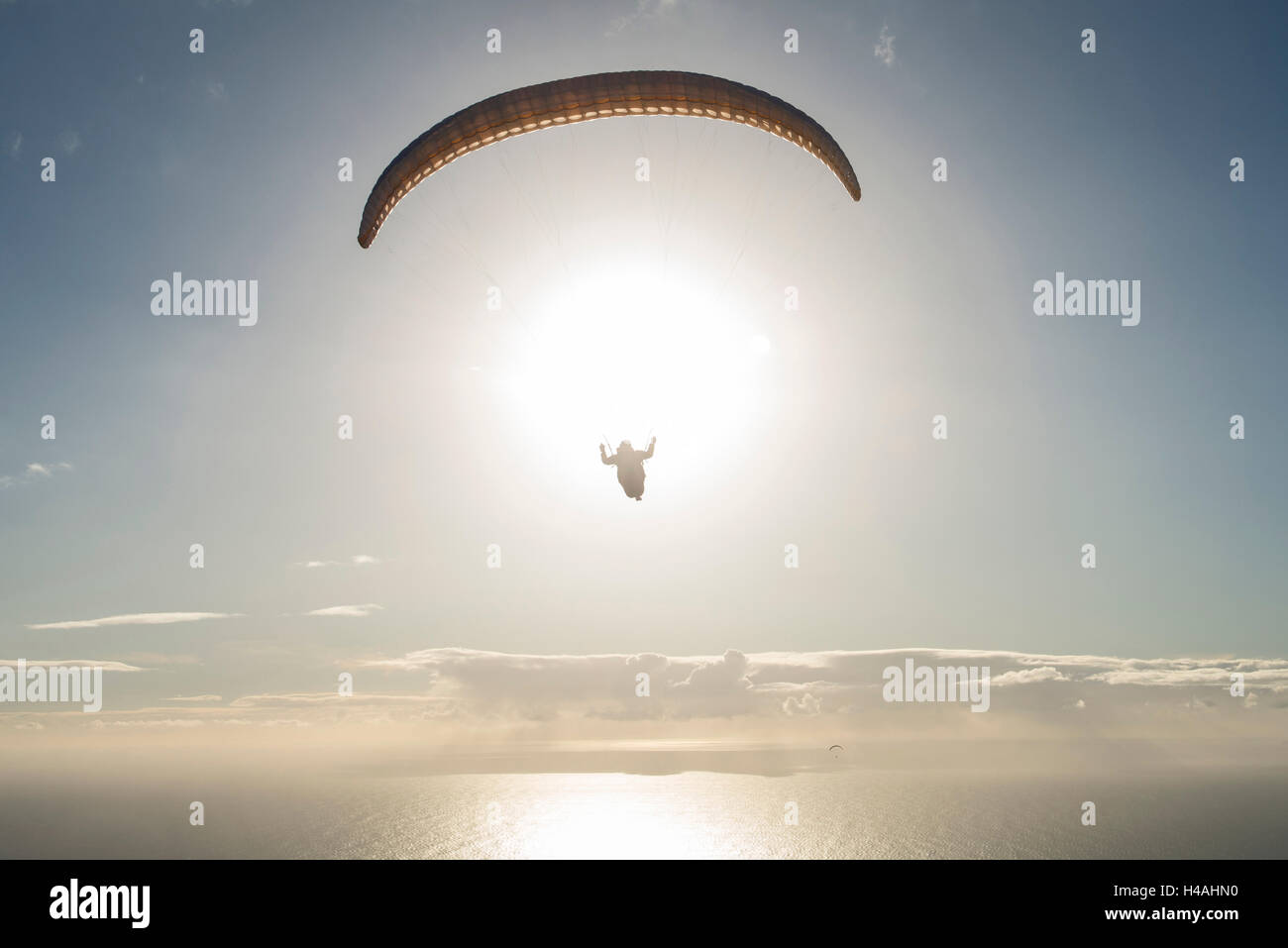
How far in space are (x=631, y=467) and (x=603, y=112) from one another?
8.85 meters

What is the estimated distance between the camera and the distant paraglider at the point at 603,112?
1744cm

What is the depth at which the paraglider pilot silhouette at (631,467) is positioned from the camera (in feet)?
63.6

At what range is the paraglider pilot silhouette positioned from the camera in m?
19.4

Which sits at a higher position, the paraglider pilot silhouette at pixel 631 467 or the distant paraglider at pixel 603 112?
the distant paraglider at pixel 603 112

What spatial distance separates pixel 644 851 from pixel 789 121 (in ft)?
617

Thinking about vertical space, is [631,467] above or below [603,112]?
below

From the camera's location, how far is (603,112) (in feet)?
58.3

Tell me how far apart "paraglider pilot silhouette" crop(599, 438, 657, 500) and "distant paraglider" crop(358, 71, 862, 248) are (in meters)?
8.33

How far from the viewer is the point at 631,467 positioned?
19.4 meters

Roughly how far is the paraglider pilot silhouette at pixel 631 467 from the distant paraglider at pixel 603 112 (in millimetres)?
8326

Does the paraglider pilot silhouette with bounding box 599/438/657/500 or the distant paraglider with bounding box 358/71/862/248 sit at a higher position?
the distant paraglider with bounding box 358/71/862/248
